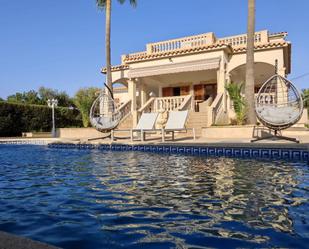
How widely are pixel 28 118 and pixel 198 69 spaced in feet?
59.1

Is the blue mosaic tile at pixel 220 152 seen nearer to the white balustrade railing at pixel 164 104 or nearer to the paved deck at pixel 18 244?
the paved deck at pixel 18 244

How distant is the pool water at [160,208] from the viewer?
258 cm

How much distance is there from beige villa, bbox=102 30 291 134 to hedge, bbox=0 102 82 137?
382 inches

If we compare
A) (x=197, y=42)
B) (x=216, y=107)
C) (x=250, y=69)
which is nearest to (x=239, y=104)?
(x=216, y=107)

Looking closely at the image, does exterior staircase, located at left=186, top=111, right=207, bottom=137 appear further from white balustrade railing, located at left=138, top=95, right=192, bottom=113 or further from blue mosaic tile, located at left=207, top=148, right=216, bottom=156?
blue mosaic tile, located at left=207, top=148, right=216, bottom=156

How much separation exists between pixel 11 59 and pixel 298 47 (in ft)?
89.0

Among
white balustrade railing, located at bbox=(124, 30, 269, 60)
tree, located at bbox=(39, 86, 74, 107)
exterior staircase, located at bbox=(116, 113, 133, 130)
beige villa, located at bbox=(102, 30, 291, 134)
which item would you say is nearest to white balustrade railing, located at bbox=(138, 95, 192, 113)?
beige villa, located at bbox=(102, 30, 291, 134)

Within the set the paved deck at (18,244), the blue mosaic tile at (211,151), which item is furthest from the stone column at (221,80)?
the paved deck at (18,244)

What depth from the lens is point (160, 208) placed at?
3.53 metres

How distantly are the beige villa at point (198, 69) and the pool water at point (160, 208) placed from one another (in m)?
9.61

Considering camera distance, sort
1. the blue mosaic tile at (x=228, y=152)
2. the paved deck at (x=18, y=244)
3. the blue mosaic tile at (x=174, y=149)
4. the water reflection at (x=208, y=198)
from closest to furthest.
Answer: the paved deck at (x=18, y=244) → the water reflection at (x=208, y=198) → the blue mosaic tile at (x=228, y=152) → the blue mosaic tile at (x=174, y=149)

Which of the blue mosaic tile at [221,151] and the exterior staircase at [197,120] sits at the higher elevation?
the exterior staircase at [197,120]

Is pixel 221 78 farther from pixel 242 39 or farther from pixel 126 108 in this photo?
pixel 126 108

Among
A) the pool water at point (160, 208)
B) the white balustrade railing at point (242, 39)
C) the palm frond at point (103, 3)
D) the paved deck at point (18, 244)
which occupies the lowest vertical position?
the pool water at point (160, 208)
